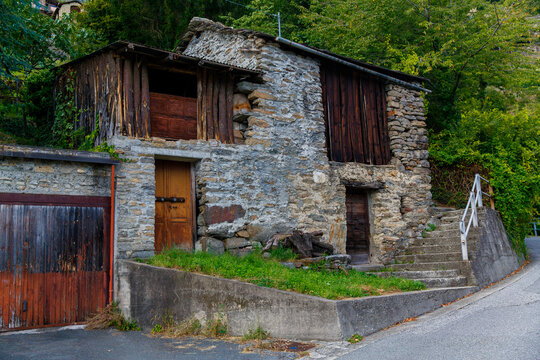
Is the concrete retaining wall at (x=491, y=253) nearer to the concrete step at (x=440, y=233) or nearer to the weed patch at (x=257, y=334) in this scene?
the concrete step at (x=440, y=233)

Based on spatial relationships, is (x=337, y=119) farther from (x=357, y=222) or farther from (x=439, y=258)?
(x=439, y=258)

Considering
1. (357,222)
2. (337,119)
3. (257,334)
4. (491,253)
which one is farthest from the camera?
(357,222)

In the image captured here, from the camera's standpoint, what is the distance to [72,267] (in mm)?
7777

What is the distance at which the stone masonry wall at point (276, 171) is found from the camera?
8312mm

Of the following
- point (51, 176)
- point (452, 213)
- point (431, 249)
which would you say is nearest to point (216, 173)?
point (51, 176)

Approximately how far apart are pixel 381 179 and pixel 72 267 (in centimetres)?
711

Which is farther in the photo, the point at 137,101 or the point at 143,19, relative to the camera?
the point at 143,19

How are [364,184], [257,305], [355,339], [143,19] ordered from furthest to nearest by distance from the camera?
[143,19] < [364,184] < [257,305] < [355,339]

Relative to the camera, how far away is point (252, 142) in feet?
31.4

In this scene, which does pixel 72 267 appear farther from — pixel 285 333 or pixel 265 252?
pixel 285 333

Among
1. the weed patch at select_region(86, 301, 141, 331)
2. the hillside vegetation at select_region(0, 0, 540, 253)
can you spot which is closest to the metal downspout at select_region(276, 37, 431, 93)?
the hillside vegetation at select_region(0, 0, 540, 253)

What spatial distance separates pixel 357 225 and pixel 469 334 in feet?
18.8

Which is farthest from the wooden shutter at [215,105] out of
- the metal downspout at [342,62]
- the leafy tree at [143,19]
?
the leafy tree at [143,19]

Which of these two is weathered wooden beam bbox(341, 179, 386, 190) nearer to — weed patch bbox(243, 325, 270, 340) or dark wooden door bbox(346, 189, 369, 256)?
dark wooden door bbox(346, 189, 369, 256)
